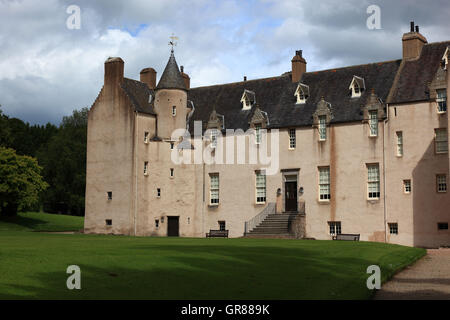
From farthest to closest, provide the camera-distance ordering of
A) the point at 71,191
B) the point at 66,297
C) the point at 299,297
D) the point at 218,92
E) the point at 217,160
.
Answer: the point at 71,191 → the point at 218,92 → the point at 217,160 → the point at 299,297 → the point at 66,297

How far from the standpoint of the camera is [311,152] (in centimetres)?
4744

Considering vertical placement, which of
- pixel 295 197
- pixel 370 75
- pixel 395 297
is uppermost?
pixel 370 75

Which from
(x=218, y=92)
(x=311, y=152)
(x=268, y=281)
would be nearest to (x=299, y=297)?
(x=268, y=281)

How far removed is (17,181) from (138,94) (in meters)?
18.9

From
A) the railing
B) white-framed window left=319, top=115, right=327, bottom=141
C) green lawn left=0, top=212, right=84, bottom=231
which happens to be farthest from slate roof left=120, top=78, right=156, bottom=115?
green lawn left=0, top=212, right=84, bottom=231

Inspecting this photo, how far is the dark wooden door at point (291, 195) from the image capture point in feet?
158

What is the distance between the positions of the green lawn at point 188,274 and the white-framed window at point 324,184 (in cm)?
2155

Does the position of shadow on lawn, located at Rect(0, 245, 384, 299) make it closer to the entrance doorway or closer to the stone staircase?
the stone staircase

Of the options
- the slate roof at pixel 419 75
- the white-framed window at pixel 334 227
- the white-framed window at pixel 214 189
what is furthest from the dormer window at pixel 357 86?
the white-framed window at pixel 214 189

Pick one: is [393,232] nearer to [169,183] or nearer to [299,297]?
[169,183]

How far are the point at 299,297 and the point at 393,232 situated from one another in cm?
2955

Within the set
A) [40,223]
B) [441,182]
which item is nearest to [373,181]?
[441,182]

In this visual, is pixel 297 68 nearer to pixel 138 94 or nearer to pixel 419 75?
pixel 419 75

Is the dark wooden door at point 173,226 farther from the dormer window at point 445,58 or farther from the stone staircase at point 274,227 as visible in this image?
the dormer window at point 445,58
